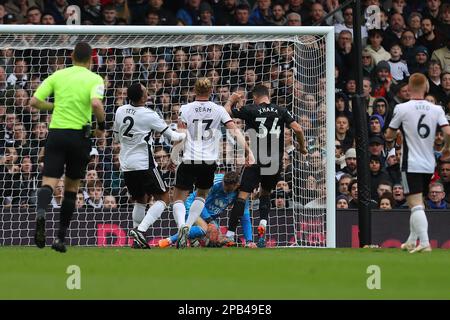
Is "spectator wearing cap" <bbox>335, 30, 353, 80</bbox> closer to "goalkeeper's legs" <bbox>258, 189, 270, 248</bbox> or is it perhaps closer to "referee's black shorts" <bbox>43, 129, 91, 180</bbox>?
"goalkeeper's legs" <bbox>258, 189, 270, 248</bbox>

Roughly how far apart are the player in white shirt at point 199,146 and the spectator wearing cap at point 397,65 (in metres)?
7.04

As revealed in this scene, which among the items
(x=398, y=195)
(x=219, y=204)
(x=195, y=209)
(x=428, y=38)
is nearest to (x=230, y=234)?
(x=219, y=204)

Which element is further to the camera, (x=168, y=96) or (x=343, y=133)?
(x=343, y=133)

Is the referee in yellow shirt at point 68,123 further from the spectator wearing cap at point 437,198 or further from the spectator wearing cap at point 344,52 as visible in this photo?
the spectator wearing cap at point 344,52

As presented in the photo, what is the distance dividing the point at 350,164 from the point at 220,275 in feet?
29.7

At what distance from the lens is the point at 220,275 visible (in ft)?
32.9

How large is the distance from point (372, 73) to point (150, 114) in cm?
744

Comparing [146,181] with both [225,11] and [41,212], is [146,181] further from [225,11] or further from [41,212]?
[225,11]

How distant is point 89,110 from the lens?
1241cm

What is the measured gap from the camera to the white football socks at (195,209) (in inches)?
574


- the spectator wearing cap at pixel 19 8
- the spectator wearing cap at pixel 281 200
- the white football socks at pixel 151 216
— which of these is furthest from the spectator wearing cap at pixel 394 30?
the white football socks at pixel 151 216

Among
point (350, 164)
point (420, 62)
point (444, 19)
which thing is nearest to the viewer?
point (350, 164)

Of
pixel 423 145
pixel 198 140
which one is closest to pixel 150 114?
pixel 198 140
